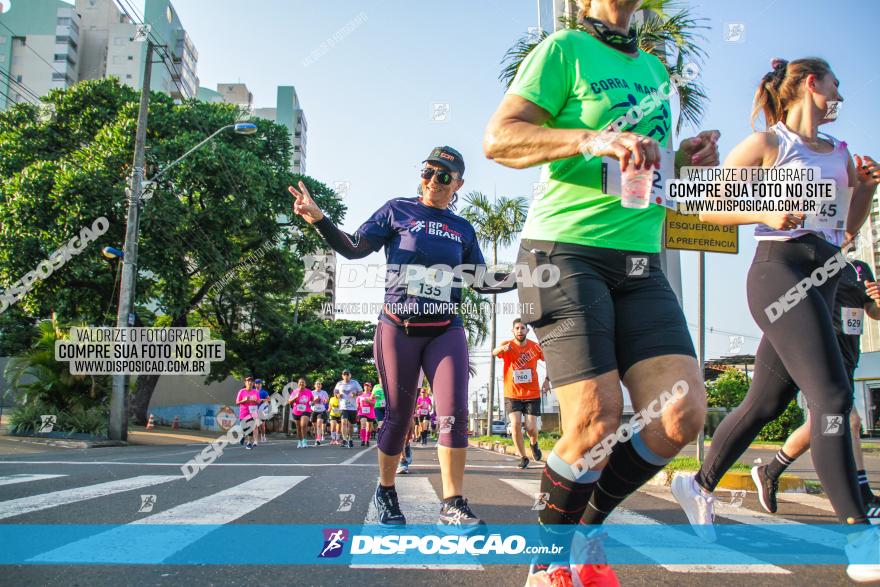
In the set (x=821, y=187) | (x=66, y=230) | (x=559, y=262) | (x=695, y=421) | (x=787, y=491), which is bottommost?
(x=787, y=491)

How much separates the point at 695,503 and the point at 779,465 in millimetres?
879

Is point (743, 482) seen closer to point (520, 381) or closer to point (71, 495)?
point (520, 381)

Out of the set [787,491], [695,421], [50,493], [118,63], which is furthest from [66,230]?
[118,63]

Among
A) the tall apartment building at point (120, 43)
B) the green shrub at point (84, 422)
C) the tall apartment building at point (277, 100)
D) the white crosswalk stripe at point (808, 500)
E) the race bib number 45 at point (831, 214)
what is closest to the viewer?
the race bib number 45 at point (831, 214)

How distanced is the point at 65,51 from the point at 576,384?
8680 cm

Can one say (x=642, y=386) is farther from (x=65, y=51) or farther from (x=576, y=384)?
(x=65, y=51)

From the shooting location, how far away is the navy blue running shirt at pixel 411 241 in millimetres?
3707

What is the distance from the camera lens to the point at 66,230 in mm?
20281

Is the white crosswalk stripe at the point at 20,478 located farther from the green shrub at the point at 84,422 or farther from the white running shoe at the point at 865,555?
the green shrub at the point at 84,422

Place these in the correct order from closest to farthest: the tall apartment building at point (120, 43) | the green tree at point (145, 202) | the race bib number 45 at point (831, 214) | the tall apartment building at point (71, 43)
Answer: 1. the race bib number 45 at point (831, 214)
2. the green tree at point (145, 202)
3. the tall apartment building at point (71, 43)
4. the tall apartment building at point (120, 43)

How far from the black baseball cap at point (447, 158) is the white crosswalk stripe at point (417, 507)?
2.07 metres

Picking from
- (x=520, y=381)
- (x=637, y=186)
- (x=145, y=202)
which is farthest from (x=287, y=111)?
(x=637, y=186)

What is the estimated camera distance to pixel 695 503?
3.23 metres

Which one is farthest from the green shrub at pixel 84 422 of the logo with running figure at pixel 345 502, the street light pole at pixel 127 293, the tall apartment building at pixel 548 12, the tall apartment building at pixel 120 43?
the tall apartment building at pixel 120 43
